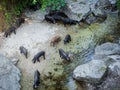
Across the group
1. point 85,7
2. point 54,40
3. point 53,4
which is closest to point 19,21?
point 53,4

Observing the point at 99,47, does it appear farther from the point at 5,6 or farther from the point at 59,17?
the point at 5,6

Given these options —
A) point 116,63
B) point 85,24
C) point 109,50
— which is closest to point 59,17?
point 85,24

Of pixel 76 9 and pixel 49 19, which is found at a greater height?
pixel 76 9

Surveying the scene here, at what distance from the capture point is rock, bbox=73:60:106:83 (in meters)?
8.38

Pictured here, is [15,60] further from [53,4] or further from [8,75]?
[53,4]

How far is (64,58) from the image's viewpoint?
374 inches

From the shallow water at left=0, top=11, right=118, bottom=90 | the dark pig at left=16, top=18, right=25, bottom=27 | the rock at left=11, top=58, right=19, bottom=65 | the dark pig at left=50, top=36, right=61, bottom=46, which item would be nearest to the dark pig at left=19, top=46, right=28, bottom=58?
the shallow water at left=0, top=11, right=118, bottom=90

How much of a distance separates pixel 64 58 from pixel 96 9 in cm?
270

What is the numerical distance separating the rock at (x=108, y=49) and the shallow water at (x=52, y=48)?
37 centimetres

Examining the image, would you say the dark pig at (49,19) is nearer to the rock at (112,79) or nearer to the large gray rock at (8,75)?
the large gray rock at (8,75)

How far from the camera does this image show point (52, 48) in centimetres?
1003

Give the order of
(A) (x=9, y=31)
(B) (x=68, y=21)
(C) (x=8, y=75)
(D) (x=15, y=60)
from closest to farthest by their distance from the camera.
Result: (C) (x=8, y=75) < (D) (x=15, y=60) < (A) (x=9, y=31) < (B) (x=68, y=21)

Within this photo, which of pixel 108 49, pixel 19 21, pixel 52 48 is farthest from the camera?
pixel 19 21

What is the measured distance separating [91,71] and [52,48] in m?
1.93
